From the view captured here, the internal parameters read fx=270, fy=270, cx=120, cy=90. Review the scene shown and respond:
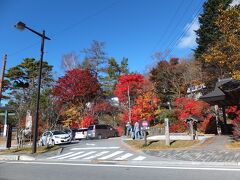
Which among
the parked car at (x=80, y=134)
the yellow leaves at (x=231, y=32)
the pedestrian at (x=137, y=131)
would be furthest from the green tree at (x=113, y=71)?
the yellow leaves at (x=231, y=32)

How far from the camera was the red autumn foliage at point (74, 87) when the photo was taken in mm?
44656

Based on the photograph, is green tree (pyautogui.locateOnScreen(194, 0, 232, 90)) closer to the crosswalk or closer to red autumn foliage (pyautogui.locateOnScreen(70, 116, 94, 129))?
red autumn foliage (pyautogui.locateOnScreen(70, 116, 94, 129))

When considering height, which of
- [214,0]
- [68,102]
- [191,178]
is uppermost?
[214,0]

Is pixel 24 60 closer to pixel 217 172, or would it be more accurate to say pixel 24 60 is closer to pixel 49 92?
pixel 49 92

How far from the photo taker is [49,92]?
140 ft

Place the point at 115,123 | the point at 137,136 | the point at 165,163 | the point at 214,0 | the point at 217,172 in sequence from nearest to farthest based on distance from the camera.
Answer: the point at 217,172 → the point at 165,163 → the point at 137,136 → the point at 214,0 → the point at 115,123

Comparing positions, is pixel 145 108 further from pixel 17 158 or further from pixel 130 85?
pixel 17 158

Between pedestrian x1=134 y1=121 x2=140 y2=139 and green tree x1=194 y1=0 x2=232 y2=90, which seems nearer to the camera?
pedestrian x1=134 y1=121 x2=140 y2=139

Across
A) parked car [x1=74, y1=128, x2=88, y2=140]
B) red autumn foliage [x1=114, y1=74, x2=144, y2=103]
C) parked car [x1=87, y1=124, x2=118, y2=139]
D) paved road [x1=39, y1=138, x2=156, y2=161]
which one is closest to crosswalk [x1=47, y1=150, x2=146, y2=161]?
paved road [x1=39, y1=138, x2=156, y2=161]

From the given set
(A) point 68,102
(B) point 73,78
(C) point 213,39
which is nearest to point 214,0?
(C) point 213,39

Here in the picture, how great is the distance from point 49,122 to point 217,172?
29.0 metres

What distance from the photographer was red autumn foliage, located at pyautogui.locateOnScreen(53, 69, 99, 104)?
147 ft

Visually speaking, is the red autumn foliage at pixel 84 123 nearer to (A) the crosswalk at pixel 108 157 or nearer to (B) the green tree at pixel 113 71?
(B) the green tree at pixel 113 71

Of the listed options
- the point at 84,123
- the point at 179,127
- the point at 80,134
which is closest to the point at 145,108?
the point at 179,127
